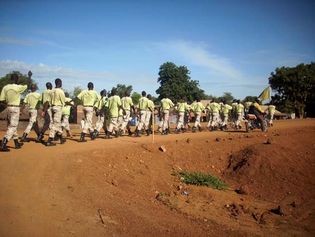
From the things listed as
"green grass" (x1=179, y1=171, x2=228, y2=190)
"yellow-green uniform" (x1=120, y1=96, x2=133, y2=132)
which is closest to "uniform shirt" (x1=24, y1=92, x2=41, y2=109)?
"yellow-green uniform" (x1=120, y1=96, x2=133, y2=132)

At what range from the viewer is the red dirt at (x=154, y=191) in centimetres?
519

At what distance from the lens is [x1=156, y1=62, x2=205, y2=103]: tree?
43.0 metres

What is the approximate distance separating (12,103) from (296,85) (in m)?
41.9

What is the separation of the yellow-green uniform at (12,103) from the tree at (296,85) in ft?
134

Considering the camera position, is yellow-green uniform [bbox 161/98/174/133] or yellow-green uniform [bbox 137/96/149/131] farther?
yellow-green uniform [bbox 161/98/174/133]

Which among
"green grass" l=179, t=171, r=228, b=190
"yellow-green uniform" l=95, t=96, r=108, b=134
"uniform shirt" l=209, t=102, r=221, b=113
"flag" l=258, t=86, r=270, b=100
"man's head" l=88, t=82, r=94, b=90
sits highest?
"flag" l=258, t=86, r=270, b=100

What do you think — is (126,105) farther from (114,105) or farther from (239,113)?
(239,113)

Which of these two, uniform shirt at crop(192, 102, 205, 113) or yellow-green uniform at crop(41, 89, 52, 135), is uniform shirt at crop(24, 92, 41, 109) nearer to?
yellow-green uniform at crop(41, 89, 52, 135)

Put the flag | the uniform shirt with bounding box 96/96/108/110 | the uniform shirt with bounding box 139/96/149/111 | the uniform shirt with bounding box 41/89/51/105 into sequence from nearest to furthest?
the uniform shirt with bounding box 41/89/51/105 → the uniform shirt with bounding box 96/96/108/110 → the uniform shirt with bounding box 139/96/149/111 → the flag

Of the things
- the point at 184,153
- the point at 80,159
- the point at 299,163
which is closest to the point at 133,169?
the point at 80,159

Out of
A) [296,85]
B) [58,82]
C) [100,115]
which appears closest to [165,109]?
[100,115]

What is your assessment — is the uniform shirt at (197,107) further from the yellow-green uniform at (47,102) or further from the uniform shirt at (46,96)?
the uniform shirt at (46,96)

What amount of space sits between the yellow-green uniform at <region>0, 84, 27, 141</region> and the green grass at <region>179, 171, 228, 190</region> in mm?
5247

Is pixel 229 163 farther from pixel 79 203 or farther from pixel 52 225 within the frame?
pixel 52 225
